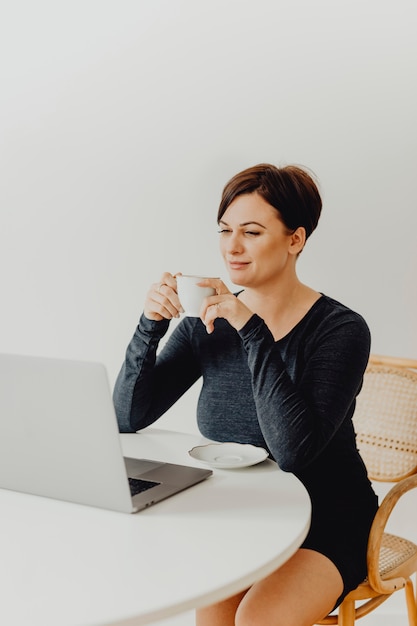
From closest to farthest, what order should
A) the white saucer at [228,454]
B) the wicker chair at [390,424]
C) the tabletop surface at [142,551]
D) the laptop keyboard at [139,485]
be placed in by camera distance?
1. the tabletop surface at [142,551]
2. the laptop keyboard at [139,485]
3. the white saucer at [228,454]
4. the wicker chair at [390,424]

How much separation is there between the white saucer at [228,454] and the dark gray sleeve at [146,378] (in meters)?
0.27

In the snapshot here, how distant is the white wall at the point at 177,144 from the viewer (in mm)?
2303

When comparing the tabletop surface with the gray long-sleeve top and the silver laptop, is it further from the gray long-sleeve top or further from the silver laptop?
the gray long-sleeve top

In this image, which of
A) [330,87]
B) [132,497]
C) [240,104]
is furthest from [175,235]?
[132,497]

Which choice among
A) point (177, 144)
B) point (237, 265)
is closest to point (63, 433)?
point (237, 265)

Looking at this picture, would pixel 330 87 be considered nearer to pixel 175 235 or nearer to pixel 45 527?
pixel 175 235

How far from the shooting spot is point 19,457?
1.23m

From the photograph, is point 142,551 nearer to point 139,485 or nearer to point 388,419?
point 139,485

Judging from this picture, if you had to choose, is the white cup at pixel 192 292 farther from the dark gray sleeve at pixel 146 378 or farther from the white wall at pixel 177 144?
the white wall at pixel 177 144

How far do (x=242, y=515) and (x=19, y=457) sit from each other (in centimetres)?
37

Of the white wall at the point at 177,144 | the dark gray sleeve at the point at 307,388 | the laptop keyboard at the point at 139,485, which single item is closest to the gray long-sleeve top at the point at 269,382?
the dark gray sleeve at the point at 307,388

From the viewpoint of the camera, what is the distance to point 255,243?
1755 millimetres

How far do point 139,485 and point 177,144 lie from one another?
55.0 inches

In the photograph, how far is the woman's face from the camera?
1.75m
